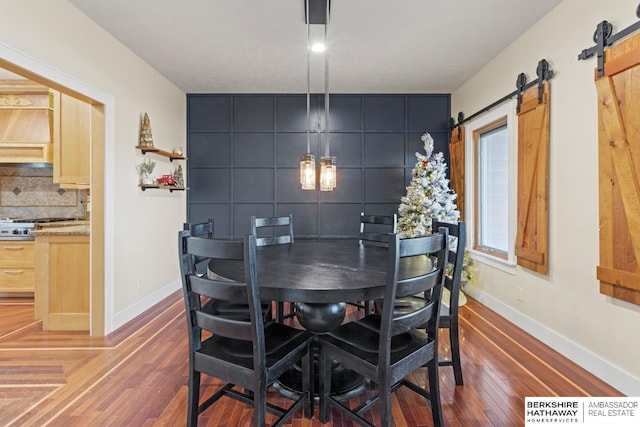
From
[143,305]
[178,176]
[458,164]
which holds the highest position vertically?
[458,164]

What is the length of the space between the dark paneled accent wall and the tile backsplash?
5.19ft

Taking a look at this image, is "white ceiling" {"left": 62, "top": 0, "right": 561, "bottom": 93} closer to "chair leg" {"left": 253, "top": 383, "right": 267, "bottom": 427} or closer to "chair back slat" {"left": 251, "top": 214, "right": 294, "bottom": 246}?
"chair back slat" {"left": 251, "top": 214, "right": 294, "bottom": 246}

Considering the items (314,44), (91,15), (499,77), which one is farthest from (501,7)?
(91,15)

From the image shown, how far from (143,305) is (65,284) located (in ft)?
2.56

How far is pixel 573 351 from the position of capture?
254cm

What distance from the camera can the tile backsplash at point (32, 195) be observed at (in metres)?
4.48

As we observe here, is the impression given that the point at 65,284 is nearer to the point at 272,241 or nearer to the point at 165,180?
the point at 165,180

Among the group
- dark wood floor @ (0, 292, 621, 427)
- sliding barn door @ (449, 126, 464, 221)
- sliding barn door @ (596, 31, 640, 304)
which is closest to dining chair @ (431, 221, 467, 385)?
dark wood floor @ (0, 292, 621, 427)

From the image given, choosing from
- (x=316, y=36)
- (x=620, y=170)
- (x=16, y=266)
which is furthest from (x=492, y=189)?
(x=16, y=266)

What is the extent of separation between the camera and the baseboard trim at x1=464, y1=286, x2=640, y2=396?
82.5 inches

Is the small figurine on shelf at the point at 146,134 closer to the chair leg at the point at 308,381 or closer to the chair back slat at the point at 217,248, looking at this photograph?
the chair back slat at the point at 217,248

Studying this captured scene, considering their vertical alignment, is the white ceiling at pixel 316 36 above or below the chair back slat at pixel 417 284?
above

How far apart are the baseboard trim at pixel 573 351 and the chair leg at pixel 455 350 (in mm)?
967

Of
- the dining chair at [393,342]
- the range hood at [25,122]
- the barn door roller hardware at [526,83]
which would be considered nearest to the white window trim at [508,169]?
the barn door roller hardware at [526,83]
